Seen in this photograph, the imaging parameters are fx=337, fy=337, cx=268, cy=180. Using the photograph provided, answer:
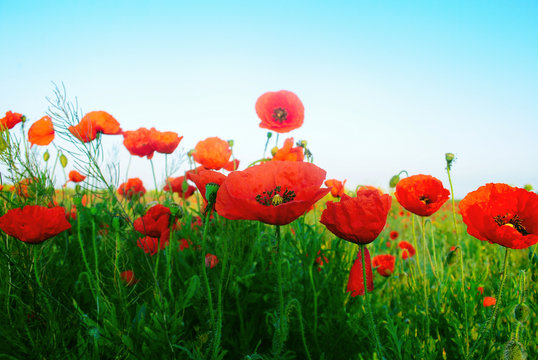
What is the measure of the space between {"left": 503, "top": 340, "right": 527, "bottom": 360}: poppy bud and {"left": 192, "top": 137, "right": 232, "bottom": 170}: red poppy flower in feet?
5.07

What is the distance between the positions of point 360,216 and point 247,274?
0.91 m

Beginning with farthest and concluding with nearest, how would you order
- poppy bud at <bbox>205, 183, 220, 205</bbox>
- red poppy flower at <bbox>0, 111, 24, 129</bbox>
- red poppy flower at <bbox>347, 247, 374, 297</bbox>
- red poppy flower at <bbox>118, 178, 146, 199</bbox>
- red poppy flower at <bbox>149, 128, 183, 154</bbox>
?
red poppy flower at <bbox>118, 178, 146, 199</bbox> → red poppy flower at <bbox>149, 128, 183, 154</bbox> → red poppy flower at <bbox>0, 111, 24, 129</bbox> → red poppy flower at <bbox>347, 247, 374, 297</bbox> → poppy bud at <bbox>205, 183, 220, 205</bbox>

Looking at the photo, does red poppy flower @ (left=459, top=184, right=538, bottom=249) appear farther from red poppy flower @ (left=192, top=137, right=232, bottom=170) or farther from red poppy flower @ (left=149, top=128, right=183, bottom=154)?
red poppy flower @ (left=149, top=128, right=183, bottom=154)

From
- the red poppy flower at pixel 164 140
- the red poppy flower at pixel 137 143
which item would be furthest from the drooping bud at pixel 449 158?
the red poppy flower at pixel 137 143

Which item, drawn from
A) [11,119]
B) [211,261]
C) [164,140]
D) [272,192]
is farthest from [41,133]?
[272,192]

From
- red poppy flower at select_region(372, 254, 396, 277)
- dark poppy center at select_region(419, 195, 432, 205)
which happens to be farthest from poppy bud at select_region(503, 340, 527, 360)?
red poppy flower at select_region(372, 254, 396, 277)

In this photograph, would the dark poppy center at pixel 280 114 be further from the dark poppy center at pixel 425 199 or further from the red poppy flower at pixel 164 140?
the dark poppy center at pixel 425 199

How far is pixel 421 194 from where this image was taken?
1254 millimetres

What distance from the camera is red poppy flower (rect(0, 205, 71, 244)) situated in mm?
1116

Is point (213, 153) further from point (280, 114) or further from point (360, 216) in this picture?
point (360, 216)

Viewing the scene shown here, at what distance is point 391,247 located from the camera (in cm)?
355

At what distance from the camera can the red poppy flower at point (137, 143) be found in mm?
2164

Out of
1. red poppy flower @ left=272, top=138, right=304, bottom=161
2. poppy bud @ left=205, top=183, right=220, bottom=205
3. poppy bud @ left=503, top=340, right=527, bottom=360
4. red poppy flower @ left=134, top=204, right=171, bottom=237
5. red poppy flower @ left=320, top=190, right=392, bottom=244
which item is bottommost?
poppy bud @ left=503, top=340, right=527, bottom=360

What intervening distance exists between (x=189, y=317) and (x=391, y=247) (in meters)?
2.55
